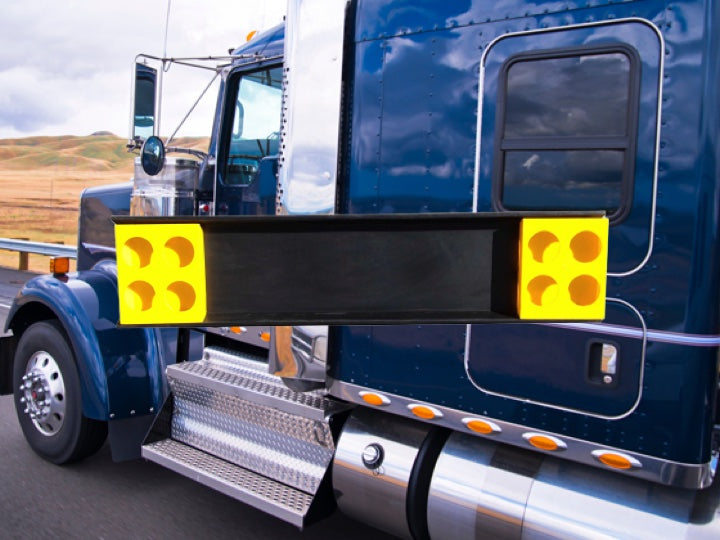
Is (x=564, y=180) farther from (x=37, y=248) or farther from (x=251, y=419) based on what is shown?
(x=37, y=248)

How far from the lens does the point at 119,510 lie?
3936 mm

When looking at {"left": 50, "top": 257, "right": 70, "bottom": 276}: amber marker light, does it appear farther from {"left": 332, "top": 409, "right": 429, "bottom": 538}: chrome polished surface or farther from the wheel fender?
{"left": 332, "top": 409, "right": 429, "bottom": 538}: chrome polished surface

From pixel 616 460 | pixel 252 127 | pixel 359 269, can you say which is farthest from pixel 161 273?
pixel 252 127

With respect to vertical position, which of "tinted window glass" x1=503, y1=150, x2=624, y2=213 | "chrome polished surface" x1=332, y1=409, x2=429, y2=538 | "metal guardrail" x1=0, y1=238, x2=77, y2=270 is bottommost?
"chrome polished surface" x1=332, y1=409, x2=429, y2=538

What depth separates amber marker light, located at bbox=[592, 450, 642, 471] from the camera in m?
2.36

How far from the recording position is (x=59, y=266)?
4.39 meters

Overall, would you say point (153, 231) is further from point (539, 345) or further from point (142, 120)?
point (142, 120)

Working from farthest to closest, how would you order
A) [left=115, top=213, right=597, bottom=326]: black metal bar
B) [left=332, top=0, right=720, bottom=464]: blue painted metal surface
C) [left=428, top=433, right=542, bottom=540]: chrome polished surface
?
1. [left=428, top=433, right=542, bottom=540]: chrome polished surface
2. [left=332, top=0, right=720, bottom=464]: blue painted metal surface
3. [left=115, top=213, right=597, bottom=326]: black metal bar

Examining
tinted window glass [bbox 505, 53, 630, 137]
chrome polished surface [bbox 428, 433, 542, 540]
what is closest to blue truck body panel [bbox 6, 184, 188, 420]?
chrome polished surface [bbox 428, 433, 542, 540]

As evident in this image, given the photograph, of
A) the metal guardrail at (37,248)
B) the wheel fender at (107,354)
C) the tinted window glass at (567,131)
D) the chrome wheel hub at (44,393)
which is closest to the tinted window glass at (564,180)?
the tinted window glass at (567,131)

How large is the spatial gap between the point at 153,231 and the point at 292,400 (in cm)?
220

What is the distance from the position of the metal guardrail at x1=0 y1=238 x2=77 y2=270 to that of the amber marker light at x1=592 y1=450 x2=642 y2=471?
1052 centimetres

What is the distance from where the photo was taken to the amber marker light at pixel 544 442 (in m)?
2.49

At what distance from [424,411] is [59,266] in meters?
2.75
